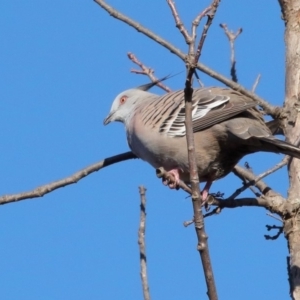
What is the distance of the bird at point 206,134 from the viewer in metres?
5.18

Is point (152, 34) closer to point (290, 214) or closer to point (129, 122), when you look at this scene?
point (290, 214)

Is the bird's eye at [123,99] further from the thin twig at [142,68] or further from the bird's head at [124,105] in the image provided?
the thin twig at [142,68]

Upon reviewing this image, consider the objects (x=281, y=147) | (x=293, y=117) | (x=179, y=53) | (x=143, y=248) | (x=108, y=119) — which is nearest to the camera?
(x=143, y=248)

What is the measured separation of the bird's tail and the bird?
0.02 metres

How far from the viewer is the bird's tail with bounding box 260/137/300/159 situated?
14.8ft

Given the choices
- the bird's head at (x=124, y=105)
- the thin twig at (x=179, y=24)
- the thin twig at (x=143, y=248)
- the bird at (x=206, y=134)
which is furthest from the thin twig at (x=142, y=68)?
the thin twig at (x=179, y=24)

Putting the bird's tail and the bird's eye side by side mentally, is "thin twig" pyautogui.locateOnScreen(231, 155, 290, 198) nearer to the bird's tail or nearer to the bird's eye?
the bird's tail

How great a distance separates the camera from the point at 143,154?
5.54 meters

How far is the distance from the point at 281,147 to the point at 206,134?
83 cm

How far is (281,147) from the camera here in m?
4.62

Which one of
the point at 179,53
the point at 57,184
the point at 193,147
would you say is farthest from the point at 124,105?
the point at 193,147

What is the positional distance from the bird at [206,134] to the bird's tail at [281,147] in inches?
0.7

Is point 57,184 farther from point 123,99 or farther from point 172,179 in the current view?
point 123,99

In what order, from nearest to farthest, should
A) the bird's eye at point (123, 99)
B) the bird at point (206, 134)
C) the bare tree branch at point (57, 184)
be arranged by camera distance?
the bare tree branch at point (57, 184) → the bird at point (206, 134) → the bird's eye at point (123, 99)
